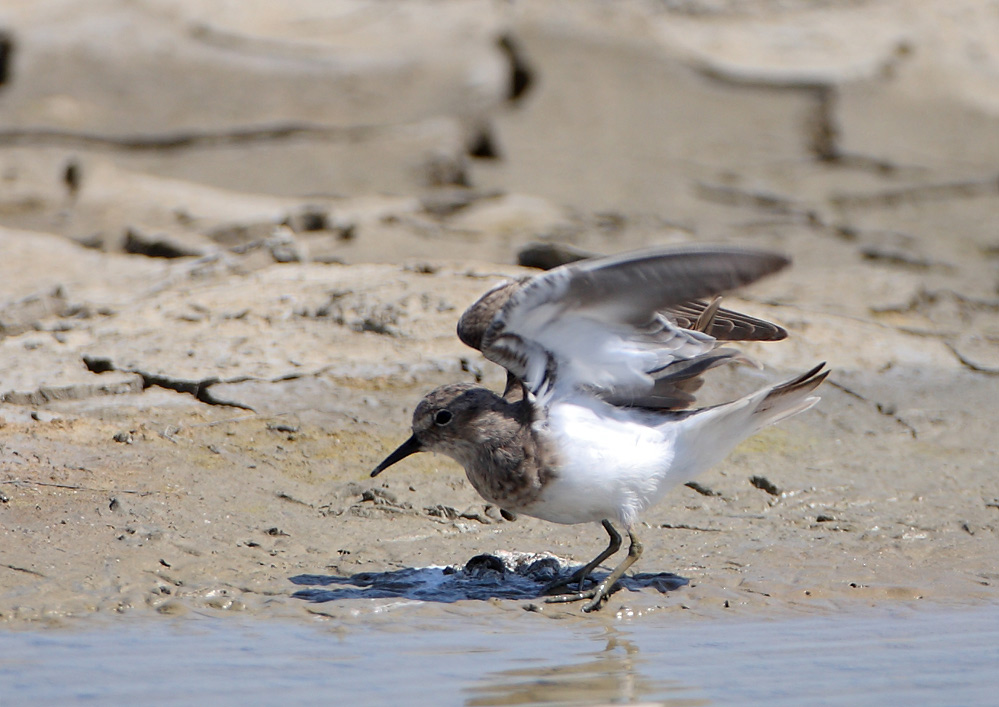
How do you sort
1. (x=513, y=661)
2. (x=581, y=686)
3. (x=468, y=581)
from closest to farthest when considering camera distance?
1. (x=581, y=686)
2. (x=513, y=661)
3. (x=468, y=581)

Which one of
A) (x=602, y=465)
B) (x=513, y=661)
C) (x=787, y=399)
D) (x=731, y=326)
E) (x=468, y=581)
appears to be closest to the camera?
(x=513, y=661)

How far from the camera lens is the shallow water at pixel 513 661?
3.03 m

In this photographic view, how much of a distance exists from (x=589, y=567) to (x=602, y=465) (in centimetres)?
38

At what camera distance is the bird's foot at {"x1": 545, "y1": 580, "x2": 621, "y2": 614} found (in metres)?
3.80

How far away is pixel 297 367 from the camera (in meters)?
5.11

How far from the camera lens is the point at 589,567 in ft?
13.1

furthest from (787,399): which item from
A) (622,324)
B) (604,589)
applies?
(604,589)

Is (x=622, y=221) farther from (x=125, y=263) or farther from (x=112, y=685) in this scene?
(x=112, y=685)

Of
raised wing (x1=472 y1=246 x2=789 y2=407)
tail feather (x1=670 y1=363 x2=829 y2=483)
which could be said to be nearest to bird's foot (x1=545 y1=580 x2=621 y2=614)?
tail feather (x1=670 y1=363 x2=829 y2=483)

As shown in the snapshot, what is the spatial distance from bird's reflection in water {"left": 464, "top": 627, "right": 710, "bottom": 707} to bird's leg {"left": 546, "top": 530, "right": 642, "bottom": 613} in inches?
17.5

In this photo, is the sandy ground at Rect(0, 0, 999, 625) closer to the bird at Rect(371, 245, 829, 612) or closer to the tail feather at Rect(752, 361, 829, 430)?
the bird at Rect(371, 245, 829, 612)

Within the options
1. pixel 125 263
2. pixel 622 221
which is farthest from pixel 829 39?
pixel 125 263

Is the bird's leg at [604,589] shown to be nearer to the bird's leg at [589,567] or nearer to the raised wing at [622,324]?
the bird's leg at [589,567]

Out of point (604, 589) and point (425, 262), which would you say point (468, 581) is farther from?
point (425, 262)
